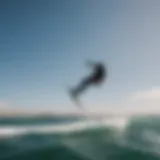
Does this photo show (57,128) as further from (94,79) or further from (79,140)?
(94,79)

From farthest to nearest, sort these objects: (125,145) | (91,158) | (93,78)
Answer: (125,145)
(91,158)
(93,78)

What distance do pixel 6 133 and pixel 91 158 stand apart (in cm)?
127

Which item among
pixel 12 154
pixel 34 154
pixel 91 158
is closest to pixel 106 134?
pixel 91 158

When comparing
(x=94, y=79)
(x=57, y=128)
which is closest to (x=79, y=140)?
(x=57, y=128)

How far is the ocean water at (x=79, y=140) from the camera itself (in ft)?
13.5

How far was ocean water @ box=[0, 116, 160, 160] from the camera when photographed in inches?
162

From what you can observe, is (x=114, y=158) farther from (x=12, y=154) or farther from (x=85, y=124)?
(x=12, y=154)

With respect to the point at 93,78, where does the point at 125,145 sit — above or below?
below

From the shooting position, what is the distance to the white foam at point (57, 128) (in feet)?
13.8

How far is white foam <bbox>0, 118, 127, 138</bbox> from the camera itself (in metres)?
4.22

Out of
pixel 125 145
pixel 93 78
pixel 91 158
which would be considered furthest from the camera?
pixel 125 145

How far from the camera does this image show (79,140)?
4523mm

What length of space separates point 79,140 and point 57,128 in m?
0.39

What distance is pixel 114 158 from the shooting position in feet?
13.5
